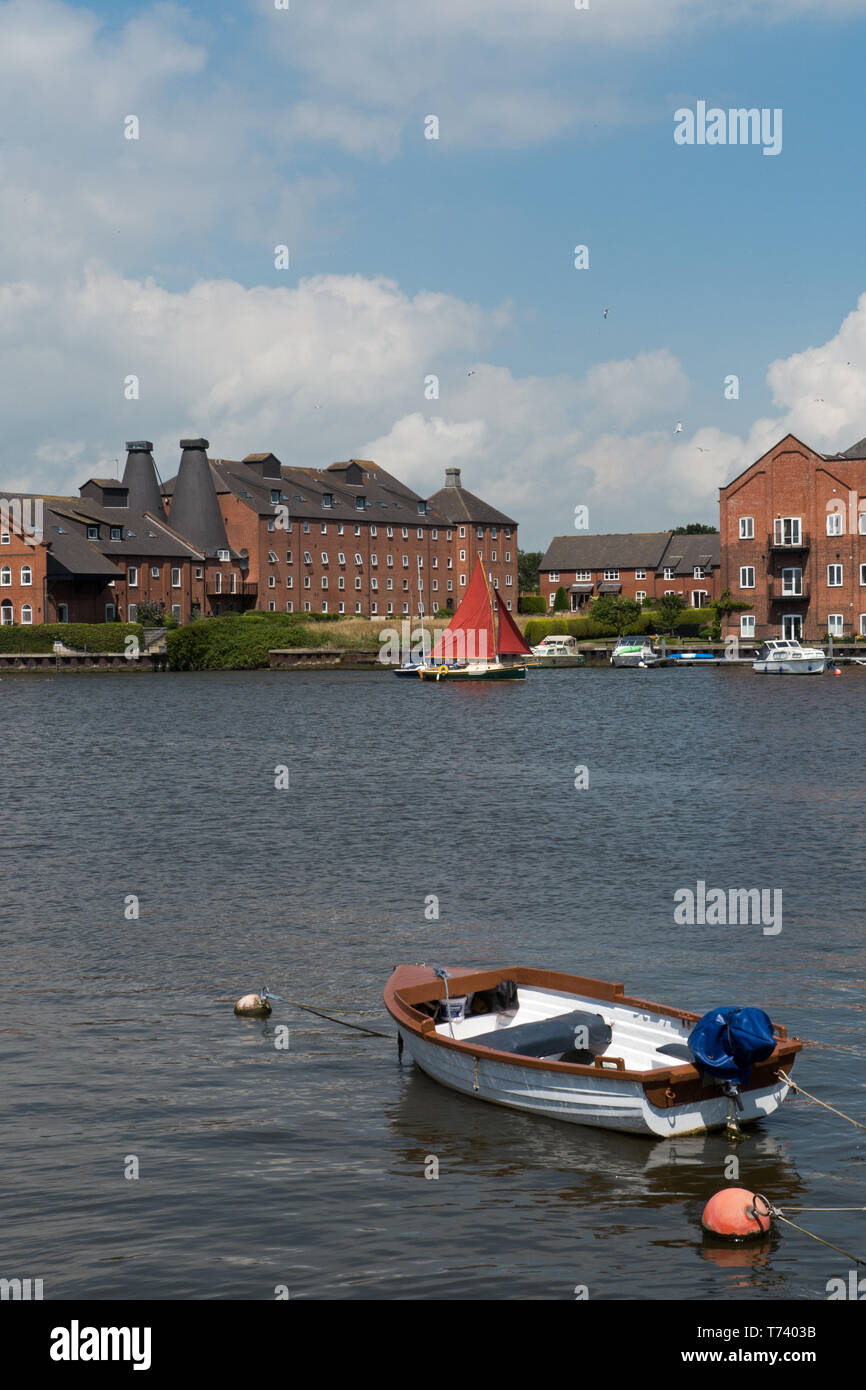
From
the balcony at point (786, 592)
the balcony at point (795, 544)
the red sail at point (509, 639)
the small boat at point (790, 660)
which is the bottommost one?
the small boat at point (790, 660)

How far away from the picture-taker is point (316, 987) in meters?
22.6

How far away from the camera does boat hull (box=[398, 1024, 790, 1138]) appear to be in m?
15.7

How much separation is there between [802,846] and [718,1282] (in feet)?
78.1

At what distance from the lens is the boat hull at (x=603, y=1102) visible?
1574 centimetres

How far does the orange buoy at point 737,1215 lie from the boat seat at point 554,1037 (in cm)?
390

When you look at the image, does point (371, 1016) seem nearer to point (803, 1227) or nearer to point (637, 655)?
point (803, 1227)

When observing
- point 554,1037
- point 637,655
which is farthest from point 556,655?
point 554,1037

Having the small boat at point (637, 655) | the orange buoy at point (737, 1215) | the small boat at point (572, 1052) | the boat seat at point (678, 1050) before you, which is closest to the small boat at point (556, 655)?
the small boat at point (637, 655)

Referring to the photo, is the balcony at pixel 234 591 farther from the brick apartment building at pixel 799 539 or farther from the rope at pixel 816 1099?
the rope at pixel 816 1099

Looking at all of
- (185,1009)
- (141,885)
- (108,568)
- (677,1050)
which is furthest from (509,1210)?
(108,568)

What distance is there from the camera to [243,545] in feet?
541

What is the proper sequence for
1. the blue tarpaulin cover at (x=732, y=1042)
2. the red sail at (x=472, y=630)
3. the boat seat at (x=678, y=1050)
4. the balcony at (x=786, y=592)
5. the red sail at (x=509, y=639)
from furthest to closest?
the balcony at (x=786, y=592) < the red sail at (x=509, y=639) < the red sail at (x=472, y=630) < the boat seat at (x=678, y=1050) < the blue tarpaulin cover at (x=732, y=1042)

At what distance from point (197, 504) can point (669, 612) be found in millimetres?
56527

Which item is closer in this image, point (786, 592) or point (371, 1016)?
point (371, 1016)
